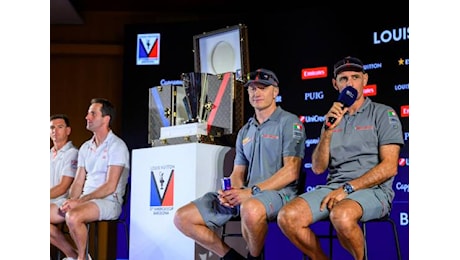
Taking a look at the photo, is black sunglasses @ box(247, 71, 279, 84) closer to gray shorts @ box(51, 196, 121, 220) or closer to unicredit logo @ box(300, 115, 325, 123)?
gray shorts @ box(51, 196, 121, 220)

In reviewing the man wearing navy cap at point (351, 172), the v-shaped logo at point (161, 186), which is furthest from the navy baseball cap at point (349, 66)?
the v-shaped logo at point (161, 186)

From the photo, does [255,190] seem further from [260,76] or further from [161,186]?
[161,186]

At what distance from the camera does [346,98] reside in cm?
305

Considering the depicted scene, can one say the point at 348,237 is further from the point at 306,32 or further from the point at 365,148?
the point at 306,32

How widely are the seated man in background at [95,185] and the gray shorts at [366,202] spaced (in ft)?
5.41

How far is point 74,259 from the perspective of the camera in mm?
4387

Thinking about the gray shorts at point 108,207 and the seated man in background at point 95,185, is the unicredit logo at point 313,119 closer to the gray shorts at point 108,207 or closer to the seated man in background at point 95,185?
the seated man in background at point 95,185

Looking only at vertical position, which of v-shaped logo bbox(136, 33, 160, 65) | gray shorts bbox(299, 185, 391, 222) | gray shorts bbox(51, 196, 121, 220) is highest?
v-shaped logo bbox(136, 33, 160, 65)

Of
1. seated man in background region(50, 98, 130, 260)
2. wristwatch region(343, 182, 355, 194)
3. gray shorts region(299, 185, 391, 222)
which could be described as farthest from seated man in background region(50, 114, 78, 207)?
wristwatch region(343, 182, 355, 194)

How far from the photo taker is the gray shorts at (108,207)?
4.20 metres

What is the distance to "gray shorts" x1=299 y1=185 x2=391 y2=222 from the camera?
292 centimetres

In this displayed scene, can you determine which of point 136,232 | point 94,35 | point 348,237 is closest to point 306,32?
point 94,35

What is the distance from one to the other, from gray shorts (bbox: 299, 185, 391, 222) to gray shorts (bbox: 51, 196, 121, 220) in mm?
1633
